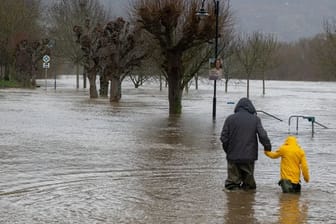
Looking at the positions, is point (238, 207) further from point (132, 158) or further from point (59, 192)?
point (132, 158)

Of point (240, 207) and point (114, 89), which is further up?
point (114, 89)

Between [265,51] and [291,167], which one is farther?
[265,51]

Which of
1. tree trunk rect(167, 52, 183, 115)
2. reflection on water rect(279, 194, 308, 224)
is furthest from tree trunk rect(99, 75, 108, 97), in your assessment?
reflection on water rect(279, 194, 308, 224)

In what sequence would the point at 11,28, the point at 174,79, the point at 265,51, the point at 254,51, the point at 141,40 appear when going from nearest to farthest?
the point at 174,79 → the point at 141,40 → the point at 11,28 → the point at 254,51 → the point at 265,51

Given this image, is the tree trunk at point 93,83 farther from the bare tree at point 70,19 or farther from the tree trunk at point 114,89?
the bare tree at point 70,19

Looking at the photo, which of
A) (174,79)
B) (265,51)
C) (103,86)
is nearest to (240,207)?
(174,79)

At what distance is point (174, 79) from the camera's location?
3228cm

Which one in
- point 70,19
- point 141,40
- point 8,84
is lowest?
point 8,84

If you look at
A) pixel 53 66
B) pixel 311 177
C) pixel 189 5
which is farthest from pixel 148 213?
pixel 53 66

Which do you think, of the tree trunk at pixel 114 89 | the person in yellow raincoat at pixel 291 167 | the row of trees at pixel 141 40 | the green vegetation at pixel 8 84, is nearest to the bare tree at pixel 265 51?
the row of trees at pixel 141 40

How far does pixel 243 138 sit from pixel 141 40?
3103cm

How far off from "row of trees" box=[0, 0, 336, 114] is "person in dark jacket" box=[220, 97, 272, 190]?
18824 millimetres

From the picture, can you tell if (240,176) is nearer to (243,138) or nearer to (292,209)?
(243,138)

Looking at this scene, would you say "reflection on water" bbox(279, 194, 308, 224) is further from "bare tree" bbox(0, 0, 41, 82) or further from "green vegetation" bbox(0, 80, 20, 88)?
"bare tree" bbox(0, 0, 41, 82)
